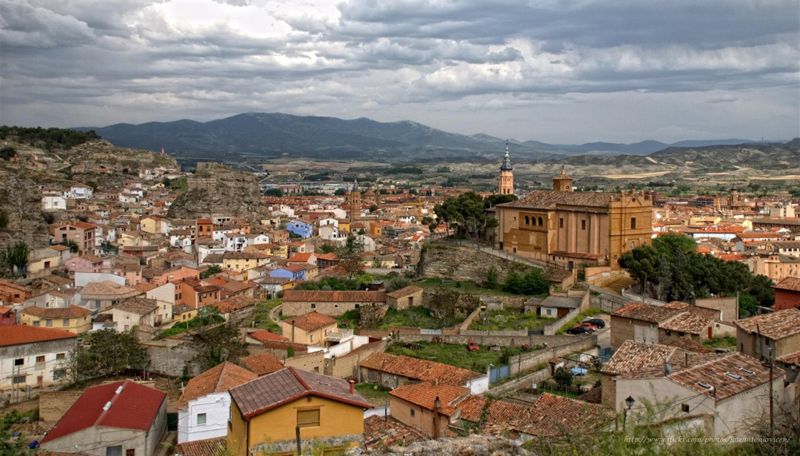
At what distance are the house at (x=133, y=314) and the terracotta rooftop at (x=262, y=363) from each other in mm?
9316

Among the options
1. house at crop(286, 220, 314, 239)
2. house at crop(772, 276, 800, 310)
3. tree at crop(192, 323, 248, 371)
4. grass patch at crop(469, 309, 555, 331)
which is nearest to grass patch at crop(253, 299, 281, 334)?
tree at crop(192, 323, 248, 371)

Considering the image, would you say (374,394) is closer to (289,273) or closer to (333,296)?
(333,296)

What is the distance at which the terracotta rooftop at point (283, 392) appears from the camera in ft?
29.6

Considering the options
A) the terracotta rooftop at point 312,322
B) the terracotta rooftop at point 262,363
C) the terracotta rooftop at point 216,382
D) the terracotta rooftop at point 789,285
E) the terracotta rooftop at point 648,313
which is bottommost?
the terracotta rooftop at point 262,363

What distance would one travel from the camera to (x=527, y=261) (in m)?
32.3

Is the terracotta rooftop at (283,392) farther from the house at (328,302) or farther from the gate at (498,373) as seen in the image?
the house at (328,302)

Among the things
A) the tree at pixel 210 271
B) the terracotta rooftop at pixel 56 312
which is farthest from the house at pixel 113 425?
the tree at pixel 210 271

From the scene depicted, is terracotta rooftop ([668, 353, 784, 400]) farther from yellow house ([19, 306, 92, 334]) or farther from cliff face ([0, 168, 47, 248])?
cliff face ([0, 168, 47, 248])

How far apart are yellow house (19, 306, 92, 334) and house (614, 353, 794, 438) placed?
24.1 meters

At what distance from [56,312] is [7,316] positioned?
1860 millimetres

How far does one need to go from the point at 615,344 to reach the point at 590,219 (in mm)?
9941

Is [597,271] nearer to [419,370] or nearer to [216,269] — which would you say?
[419,370]

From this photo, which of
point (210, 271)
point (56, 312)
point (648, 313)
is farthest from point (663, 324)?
point (210, 271)

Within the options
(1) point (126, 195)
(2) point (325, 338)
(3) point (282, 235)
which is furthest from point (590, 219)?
(1) point (126, 195)
